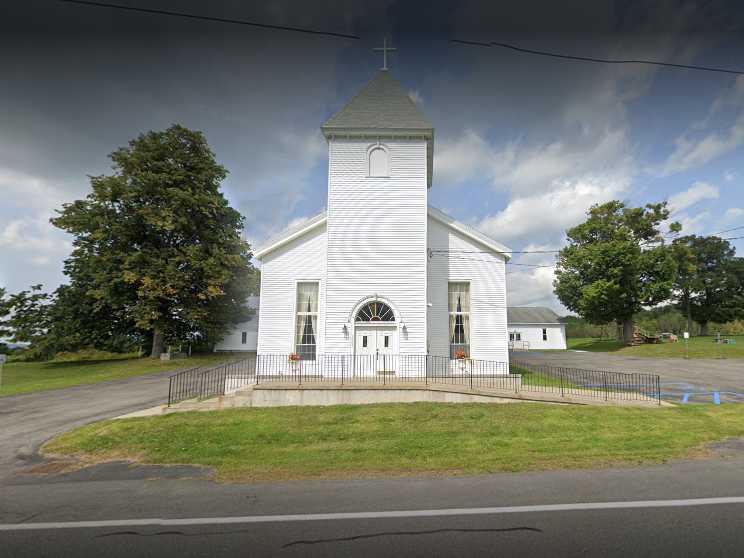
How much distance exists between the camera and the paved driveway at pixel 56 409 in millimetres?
10297

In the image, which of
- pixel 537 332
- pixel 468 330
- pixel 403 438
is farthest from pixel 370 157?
pixel 537 332

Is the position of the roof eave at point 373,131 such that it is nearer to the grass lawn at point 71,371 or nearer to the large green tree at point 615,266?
the grass lawn at point 71,371

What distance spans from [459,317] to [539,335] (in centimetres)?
3976

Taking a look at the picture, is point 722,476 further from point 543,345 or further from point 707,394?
point 543,345

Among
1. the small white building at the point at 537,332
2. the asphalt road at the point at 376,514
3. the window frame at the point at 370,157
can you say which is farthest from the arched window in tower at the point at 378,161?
the small white building at the point at 537,332

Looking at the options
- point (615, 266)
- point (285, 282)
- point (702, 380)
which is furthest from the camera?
point (615, 266)

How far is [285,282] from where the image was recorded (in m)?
18.0

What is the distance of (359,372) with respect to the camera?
16.6 m

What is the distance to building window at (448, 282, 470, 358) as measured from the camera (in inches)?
703

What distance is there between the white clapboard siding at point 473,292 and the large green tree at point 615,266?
1061 inches

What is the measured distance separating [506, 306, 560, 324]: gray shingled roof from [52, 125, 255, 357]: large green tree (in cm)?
3661

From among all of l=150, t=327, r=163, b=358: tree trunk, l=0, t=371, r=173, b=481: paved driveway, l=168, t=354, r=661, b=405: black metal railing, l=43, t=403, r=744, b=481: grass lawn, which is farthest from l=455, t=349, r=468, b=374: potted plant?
l=150, t=327, r=163, b=358: tree trunk

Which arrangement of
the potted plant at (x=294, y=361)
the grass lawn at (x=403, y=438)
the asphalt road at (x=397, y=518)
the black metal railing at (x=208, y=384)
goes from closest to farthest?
the asphalt road at (x=397, y=518) → the grass lawn at (x=403, y=438) → the black metal railing at (x=208, y=384) → the potted plant at (x=294, y=361)

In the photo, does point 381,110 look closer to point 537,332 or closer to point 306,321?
point 306,321
